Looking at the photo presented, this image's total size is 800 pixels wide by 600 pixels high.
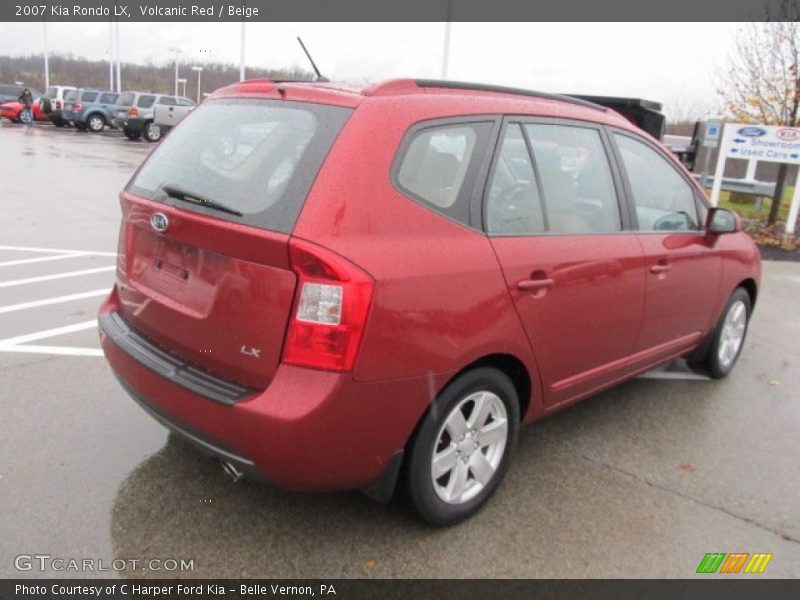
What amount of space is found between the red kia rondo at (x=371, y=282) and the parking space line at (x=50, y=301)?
9.16 feet

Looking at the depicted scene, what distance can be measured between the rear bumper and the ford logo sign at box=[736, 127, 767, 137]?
11.1 m

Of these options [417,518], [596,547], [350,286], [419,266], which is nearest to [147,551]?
[417,518]

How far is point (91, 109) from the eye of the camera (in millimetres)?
31266

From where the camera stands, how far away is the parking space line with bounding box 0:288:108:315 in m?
5.47

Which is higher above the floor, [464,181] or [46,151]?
[464,181]

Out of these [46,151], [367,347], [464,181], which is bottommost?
[46,151]

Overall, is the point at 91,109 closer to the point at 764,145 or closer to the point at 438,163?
the point at 764,145

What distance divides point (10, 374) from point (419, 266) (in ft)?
10.1

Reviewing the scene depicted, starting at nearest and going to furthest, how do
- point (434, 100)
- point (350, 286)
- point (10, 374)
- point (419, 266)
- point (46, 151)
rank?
point (350, 286) → point (419, 266) → point (434, 100) → point (10, 374) → point (46, 151)

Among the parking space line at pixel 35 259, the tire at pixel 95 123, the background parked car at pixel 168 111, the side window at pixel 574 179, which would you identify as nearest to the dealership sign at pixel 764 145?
the side window at pixel 574 179

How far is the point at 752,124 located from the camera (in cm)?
1202

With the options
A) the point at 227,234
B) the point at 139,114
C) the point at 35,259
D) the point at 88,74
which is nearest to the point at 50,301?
the point at 35,259

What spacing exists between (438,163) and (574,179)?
988 millimetres

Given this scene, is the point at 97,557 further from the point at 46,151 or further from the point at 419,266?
the point at 46,151
